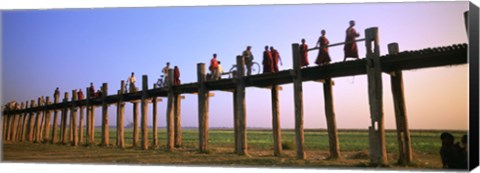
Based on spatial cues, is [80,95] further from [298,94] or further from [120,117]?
[298,94]

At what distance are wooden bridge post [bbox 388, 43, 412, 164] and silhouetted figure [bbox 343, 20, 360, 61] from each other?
953 millimetres

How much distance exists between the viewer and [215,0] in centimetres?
1304

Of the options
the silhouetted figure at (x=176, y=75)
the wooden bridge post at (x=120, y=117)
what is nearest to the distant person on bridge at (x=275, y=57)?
the silhouetted figure at (x=176, y=75)

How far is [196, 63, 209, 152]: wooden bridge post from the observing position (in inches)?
647

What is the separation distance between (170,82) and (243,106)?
4.39 meters

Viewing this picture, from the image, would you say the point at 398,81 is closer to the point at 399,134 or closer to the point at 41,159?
the point at 399,134

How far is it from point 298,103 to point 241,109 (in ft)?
7.30

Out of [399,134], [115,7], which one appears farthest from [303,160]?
[115,7]

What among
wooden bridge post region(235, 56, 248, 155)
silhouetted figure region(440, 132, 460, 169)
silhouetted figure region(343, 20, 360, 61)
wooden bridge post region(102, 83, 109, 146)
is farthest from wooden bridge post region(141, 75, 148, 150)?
silhouetted figure region(440, 132, 460, 169)

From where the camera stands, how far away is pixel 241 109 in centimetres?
1505

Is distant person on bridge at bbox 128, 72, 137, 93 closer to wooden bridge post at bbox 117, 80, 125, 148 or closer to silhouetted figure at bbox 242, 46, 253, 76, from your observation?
wooden bridge post at bbox 117, 80, 125, 148

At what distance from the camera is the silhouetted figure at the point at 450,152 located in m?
10.8

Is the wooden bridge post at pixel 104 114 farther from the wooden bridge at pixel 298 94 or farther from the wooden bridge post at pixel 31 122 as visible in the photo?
the wooden bridge post at pixel 31 122

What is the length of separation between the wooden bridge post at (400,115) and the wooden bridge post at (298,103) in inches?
93.5
